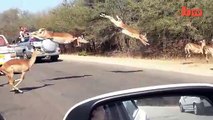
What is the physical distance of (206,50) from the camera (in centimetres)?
2545

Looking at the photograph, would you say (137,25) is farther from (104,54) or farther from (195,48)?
(104,54)

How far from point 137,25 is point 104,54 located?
32.6 ft

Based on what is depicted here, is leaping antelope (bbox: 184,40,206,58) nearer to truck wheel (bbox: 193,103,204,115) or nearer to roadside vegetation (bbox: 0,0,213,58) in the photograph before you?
roadside vegetation (bbox: 0,0,213,58)

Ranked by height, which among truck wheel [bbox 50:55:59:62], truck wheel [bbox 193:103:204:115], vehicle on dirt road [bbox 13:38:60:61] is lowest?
truck wheel [bbox 50:55:59:62]

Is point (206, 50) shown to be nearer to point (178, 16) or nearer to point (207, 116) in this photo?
point (178, 16)

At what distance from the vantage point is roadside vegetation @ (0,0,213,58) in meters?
28.4

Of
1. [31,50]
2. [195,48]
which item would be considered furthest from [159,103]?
[31,50]

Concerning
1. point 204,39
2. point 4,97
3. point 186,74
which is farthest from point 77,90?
point 204,39

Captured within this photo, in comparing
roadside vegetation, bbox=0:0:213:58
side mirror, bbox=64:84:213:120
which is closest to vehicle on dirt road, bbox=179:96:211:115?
side mirror, bbox=64:84:213:120

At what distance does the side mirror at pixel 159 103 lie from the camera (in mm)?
3025

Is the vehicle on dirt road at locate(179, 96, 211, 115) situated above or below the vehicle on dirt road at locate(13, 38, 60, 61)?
above

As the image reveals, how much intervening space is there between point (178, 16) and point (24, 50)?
1011cm

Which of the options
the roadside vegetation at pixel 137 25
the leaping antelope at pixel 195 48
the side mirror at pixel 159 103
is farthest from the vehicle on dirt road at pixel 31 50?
the side mirror at pixel 159 103

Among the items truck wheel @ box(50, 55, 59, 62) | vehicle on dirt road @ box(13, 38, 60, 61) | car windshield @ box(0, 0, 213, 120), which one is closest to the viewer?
car windshield @ box(0, 0, 213, 120)
